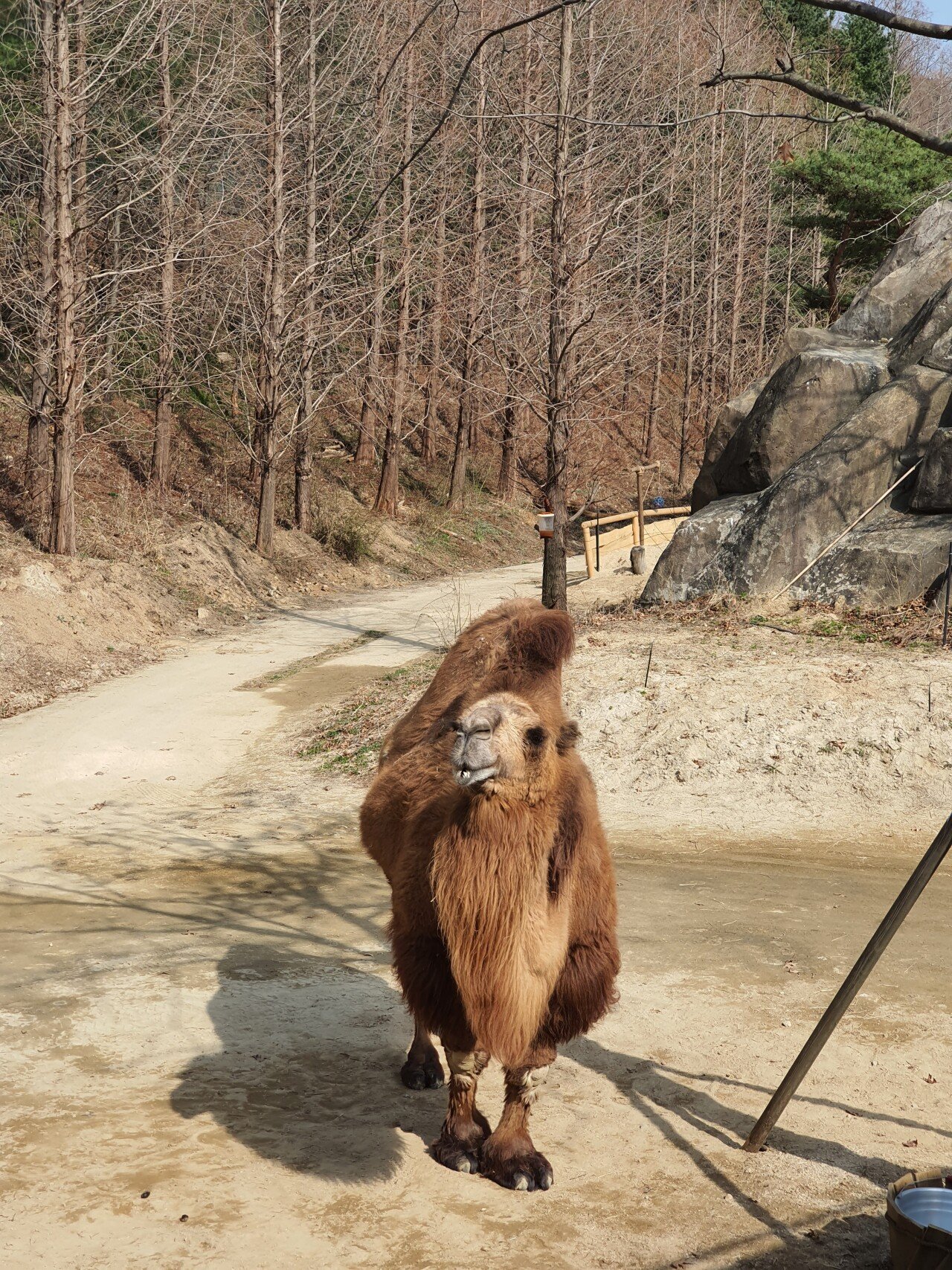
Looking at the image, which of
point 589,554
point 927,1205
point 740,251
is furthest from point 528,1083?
point 740,251

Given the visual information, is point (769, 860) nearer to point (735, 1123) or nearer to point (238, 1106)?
point (735, 1123)

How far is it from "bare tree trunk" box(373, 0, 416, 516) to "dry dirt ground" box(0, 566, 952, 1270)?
60.1 ft

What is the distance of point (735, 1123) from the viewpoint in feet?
17.5

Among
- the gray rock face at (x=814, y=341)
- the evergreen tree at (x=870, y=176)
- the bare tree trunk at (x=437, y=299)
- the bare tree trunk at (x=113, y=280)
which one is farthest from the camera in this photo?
the bare tree trunk at (x=437, y=299)

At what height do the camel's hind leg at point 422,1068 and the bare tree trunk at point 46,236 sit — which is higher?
the bare tree trunk at point 46,236

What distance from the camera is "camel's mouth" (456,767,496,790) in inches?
155

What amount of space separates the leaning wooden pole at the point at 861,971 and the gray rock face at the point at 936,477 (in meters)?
12.6

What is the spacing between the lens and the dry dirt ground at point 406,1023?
4473 mm

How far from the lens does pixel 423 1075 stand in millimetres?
5625

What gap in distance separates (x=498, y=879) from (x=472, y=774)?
430 mm

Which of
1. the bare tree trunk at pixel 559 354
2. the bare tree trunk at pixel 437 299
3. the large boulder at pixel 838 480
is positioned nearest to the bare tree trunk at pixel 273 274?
the bare tree trunk at pixel 437 299

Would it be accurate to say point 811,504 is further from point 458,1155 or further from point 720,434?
point 458,1155

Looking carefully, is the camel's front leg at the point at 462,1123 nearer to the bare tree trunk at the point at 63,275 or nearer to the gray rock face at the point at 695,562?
the gray rock face at the point at 695,562

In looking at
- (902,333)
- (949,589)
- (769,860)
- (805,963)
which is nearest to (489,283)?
(902,333)
